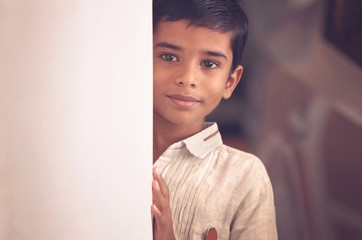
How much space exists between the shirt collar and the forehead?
15 cm

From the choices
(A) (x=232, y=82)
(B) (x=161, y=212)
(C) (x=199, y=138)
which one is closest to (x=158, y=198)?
(B) (x=161, y=212)

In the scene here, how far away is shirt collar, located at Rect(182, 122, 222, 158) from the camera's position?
1.93ft

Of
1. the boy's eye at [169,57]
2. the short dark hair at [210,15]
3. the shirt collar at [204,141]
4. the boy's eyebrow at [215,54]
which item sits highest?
the short dark hair at [210,15]

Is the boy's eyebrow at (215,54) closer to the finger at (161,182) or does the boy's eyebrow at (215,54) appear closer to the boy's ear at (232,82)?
the boy's ear at (232,82)

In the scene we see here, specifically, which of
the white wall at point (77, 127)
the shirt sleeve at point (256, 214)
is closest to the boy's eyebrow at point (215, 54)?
the white wall at point (77, 127)

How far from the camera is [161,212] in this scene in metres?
0.56

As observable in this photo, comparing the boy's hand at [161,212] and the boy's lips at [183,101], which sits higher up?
the boy's lips at [183,101]

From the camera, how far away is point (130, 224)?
56 centimetres

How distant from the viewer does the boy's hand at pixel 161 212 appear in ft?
1.84

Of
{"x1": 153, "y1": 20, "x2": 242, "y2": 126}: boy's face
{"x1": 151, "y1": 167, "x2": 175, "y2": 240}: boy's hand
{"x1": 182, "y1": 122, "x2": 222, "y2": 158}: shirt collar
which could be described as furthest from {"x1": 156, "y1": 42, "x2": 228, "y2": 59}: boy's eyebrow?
{"x1": 151, "y1": 167, "x2": 175, "y2": 240}: boy's hand

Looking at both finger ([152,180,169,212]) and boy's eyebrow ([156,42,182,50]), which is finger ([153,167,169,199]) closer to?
finger ([152,180,169,212])

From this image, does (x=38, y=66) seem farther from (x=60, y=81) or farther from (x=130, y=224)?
Result: (x=130, y=224)

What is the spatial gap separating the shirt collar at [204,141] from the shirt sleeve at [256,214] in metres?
0.09

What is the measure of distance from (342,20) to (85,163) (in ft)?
1.79
